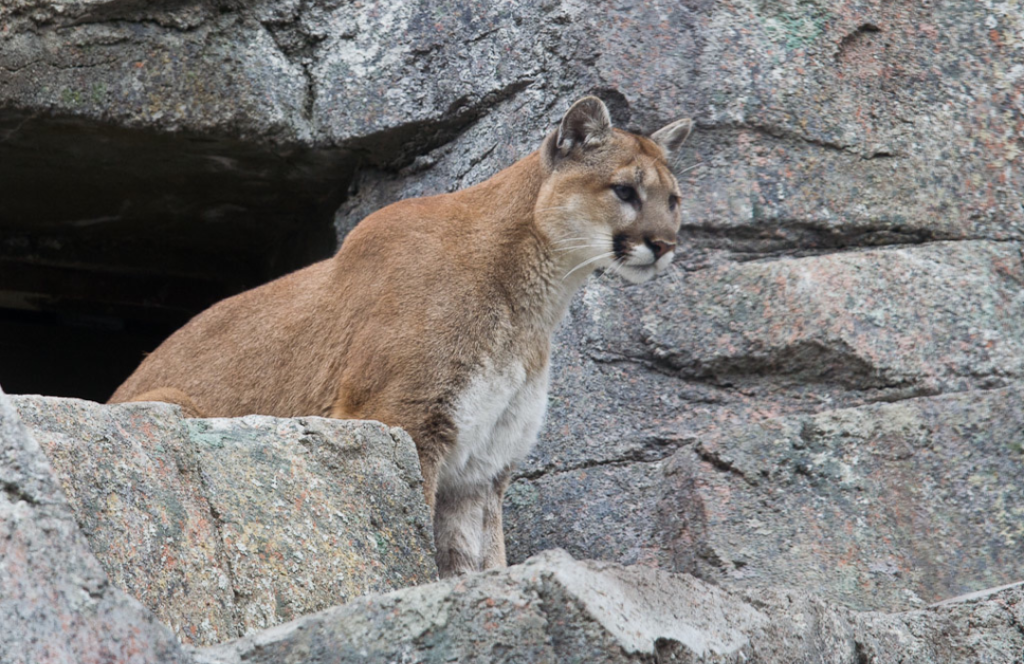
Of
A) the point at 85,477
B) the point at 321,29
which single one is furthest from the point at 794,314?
the point at 85,477

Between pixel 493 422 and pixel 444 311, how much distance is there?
49cm

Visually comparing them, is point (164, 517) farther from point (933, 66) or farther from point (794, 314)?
point (933, 66)

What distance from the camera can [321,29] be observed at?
714 cm

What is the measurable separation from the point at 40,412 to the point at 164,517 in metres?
0.46

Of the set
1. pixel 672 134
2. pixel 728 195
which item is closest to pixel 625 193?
pixel 672 134

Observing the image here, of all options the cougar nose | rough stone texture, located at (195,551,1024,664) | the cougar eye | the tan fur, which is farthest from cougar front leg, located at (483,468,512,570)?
rough stone texture, located at (195,551,1024,664)

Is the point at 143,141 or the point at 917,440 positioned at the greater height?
the point at 143,141

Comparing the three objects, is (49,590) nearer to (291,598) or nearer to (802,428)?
(291,598)

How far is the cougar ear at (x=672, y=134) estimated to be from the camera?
606cm

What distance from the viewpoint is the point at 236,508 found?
3.80 meters

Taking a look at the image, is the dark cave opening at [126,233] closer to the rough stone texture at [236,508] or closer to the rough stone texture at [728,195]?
the rough stone texture at [728,195]

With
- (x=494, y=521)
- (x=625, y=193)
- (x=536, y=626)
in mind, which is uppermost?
(x=536, y=626)

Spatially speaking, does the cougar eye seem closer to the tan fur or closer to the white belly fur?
the tan fur

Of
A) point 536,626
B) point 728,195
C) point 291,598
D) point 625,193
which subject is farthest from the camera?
point 728,195
